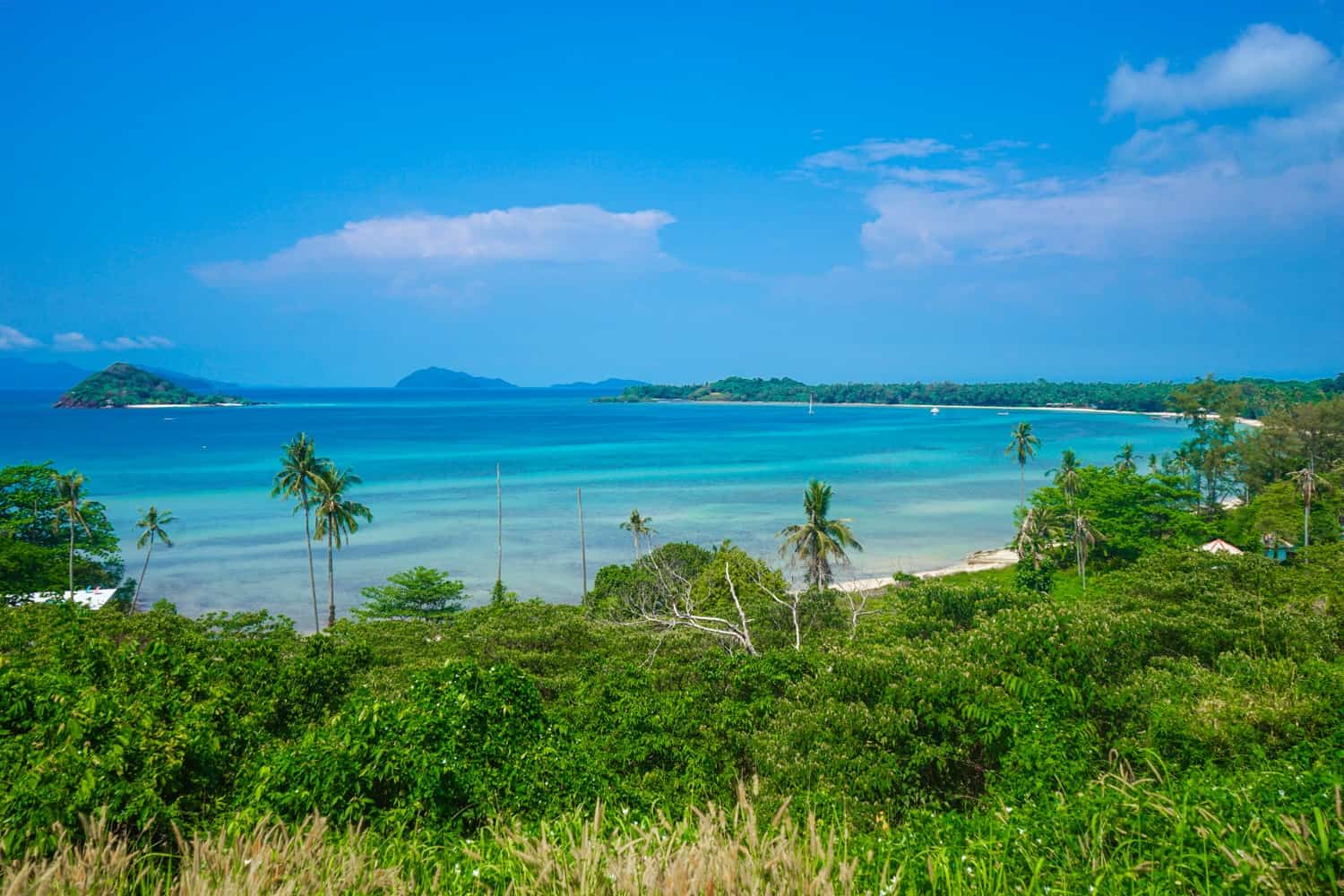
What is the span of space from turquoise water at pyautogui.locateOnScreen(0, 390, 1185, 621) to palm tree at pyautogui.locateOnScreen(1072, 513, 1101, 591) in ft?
22.6

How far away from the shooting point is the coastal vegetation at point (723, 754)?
137 inches

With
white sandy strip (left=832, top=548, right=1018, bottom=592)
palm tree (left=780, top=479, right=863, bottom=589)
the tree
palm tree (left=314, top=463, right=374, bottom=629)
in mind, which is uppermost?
palm tree (left=314, top=463, right=374, bottom=629)

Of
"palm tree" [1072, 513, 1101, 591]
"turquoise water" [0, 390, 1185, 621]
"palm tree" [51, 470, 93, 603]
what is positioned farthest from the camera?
"turquoise water" [0, 390, 1185, 621]

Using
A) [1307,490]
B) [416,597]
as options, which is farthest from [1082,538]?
[416,597]

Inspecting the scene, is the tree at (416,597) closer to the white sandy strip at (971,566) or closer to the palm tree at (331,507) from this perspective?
the palm tree at (331,507)

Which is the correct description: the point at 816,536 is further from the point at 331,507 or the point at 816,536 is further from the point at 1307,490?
the point at 1307,490

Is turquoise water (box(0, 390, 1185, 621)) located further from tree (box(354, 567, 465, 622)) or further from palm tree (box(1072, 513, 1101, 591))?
palm tree (box(1072, 513, 1101, 591))

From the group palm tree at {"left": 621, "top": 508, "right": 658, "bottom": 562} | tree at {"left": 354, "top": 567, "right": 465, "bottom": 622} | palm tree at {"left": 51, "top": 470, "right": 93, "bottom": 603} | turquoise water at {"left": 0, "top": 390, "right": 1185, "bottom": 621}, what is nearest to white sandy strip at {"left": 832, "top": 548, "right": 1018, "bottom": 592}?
turquoise water at {"left": 0, "top": 390, "right": 1185, "bottom": 621}

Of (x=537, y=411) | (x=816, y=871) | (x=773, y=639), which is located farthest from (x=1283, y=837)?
(x=537, y=411)

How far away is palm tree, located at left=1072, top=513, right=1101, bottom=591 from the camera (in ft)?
115

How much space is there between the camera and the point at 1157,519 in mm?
40312

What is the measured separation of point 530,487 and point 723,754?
2332 inches

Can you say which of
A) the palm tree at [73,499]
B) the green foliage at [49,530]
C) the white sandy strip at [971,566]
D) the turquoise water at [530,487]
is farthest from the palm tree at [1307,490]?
the palm tree at [73,499]

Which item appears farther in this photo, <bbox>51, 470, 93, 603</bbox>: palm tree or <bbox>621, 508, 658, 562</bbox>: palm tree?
<bbox>621, 508, 658, 562</bbox>: palm tree
